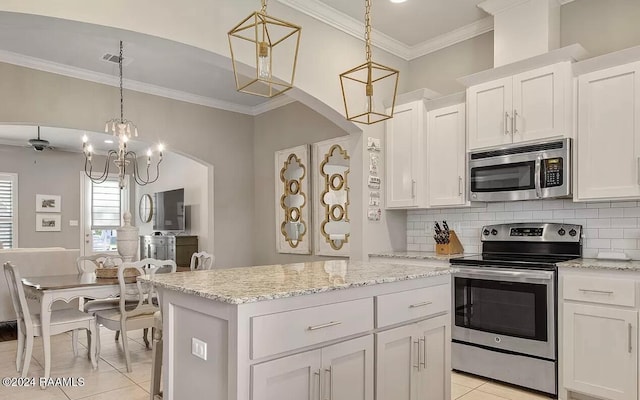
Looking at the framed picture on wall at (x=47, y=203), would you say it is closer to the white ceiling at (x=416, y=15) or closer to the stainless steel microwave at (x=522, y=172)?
the white ceiling at (x=416, y=15)

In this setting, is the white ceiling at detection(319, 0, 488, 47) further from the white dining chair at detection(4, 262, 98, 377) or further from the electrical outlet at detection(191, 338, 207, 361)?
the white dining chair at detection(4, 262, 98, 377)

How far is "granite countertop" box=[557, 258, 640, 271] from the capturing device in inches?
107

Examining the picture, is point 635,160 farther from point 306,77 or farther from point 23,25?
point 23,25

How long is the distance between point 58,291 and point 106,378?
31.2 inches

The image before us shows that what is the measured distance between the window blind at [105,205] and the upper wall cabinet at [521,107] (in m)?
8.63

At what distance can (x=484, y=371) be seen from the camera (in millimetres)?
3359

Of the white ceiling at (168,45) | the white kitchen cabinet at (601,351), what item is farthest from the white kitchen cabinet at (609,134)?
the white ceiling at (168,45)

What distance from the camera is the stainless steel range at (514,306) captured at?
9.98ft

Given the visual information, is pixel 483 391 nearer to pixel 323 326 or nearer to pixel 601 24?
pixel 323 326

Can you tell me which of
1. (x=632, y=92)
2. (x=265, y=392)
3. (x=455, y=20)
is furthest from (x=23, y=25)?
(x=632, y=92)

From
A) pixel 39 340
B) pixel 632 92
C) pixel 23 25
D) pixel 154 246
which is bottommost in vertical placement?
pixel 39 340

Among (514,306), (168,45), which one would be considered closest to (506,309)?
(514,306)

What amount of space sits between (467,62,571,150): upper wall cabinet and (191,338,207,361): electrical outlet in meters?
2.82

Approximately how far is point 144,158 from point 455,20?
7.96 m
